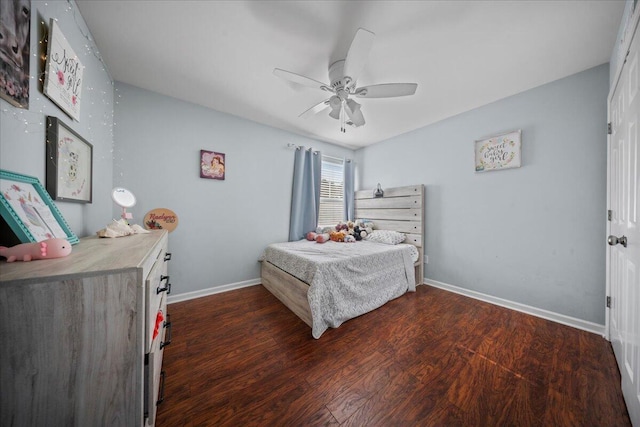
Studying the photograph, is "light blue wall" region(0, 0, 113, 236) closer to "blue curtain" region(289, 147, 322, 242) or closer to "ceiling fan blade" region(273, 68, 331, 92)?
"ceiling fan blade" region(273, 68, 331, 92)

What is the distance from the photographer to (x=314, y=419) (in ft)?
3.62

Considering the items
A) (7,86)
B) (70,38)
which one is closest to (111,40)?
(70,38)

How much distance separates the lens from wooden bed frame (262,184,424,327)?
6.99 ft

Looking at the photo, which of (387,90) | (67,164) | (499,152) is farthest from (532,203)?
(67,164)

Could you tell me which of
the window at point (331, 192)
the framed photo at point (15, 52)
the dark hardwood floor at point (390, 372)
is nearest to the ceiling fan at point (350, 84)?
the framed photo at point (15, 52)

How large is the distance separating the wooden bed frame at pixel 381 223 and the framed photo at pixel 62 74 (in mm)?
2067

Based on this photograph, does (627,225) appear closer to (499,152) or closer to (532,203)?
(532,203)

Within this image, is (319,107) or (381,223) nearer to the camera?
(319,107)

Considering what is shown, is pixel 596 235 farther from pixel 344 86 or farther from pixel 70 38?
pixel 70 38

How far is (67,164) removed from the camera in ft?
4.28

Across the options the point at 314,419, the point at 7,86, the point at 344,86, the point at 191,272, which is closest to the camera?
the point at 7,86

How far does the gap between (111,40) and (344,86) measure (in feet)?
6.12

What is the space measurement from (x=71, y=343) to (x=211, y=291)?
2.19 metres

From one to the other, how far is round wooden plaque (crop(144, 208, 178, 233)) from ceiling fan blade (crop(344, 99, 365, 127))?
226 centimetres
